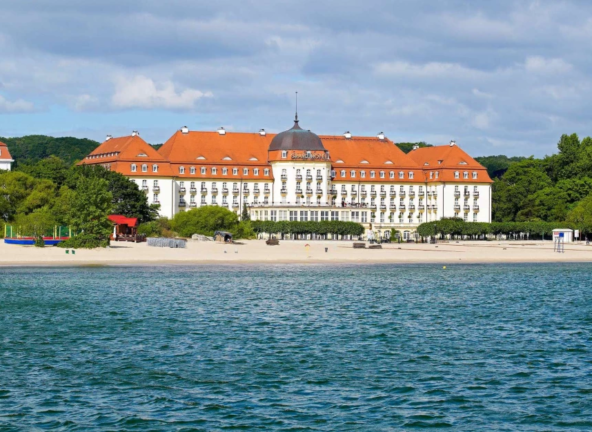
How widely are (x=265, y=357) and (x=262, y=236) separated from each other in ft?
296

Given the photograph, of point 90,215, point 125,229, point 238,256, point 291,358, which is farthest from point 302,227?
point 291,358

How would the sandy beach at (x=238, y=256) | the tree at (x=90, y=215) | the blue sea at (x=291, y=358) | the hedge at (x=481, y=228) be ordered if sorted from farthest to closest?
the hedge at (x=481, y=228) → the tree at (x=90, y=215) → the sandy beach at (x=238, y=256) → the blue sea at (x=291, y=358)

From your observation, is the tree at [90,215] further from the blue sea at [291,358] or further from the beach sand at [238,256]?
the blue sea at [291,358]

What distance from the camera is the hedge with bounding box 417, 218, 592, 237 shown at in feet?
399

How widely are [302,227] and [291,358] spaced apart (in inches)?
3479

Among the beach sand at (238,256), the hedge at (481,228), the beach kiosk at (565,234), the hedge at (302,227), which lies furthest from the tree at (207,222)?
the beach kiosk at (565,234)

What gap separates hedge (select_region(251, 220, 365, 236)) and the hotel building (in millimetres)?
11075

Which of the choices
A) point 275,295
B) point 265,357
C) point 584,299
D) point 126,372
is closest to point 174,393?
point 126,372

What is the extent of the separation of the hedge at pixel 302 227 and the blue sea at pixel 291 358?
6546 centimetres

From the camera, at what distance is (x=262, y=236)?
385ft

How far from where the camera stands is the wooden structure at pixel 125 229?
8844 centimetres

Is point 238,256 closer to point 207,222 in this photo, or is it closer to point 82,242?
point 82,242

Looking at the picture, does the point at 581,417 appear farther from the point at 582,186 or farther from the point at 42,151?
the point at 42,151

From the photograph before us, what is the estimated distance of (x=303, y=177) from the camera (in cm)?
13262
